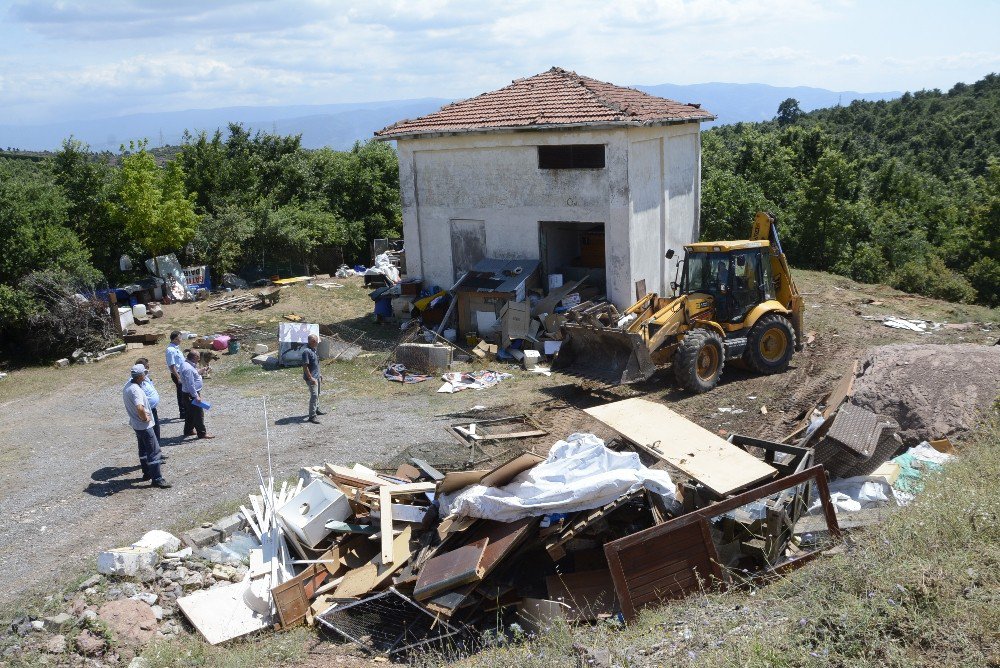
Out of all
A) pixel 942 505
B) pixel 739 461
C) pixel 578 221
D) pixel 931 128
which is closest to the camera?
pixel 942 505

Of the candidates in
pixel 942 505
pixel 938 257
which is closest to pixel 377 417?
pixel 942 505

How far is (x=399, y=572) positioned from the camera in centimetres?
769

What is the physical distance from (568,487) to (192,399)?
6911mm

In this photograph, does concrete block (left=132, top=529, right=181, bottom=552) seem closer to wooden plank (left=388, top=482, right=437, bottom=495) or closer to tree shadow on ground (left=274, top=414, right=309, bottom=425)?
wooden plank (left=388, top=482, right=437, bottom=495)

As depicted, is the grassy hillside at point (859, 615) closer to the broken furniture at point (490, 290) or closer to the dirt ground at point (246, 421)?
the dirt ground at point (246, 421)

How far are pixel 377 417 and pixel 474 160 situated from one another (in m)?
7.59

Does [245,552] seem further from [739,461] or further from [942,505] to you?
[942,505]

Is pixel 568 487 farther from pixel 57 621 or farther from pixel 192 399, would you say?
pixel 192 399

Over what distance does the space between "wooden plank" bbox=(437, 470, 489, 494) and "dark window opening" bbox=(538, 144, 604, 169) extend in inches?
391

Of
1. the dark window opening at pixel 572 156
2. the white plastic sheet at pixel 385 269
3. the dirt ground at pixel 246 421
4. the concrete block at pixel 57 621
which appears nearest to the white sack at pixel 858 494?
the dirt ground at pixel 246 421

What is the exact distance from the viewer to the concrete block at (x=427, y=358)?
15.2m

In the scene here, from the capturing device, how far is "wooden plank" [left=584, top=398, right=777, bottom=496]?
24.3 ft

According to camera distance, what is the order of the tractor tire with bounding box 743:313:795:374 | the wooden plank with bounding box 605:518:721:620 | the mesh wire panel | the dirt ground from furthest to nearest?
the tractor tire with bounding box 743:313:795:374 < the dirt ground < the mesh wire panel < the wooden plank with bounding box 605:518:721:620

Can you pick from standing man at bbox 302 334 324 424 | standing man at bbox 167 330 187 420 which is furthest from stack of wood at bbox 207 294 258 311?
standing man at bbox 302 334 324 424
